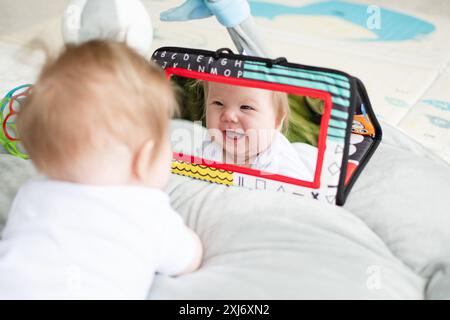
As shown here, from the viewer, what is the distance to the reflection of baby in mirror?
1.09 meters

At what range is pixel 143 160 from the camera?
0.77 metres

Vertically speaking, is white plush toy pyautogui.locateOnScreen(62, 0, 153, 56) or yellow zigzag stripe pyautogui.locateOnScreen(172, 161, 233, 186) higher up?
white plush toy pyautogui.locateOnScreen(62, 0, 153, 56)

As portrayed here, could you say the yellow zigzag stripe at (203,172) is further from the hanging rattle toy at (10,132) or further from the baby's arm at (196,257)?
the hanging rattle toy at (10,132)

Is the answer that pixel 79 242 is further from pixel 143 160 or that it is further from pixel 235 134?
pixel 235 134

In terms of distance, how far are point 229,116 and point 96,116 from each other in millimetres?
443

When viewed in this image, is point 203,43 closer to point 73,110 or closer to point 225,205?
point 225,205

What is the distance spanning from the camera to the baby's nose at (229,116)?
111 cm

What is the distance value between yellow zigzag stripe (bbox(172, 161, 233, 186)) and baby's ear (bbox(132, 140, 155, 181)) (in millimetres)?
380

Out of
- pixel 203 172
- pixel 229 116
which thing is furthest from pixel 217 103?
pixel 203 172

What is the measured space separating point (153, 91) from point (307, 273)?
1.23 ft

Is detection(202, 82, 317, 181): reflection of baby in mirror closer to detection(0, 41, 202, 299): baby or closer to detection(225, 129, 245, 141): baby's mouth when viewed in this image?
detection(225, 129, 245, 141): baby's mouth

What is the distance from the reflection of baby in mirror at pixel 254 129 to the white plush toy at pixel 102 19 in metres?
0.41

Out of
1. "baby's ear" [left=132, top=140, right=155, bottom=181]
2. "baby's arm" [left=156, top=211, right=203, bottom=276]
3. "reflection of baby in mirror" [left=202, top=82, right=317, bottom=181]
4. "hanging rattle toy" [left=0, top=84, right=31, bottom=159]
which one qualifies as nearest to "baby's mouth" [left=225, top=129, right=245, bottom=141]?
"reflection of baby in mirror" [left=202, top=82, right=317, bottom=181]
